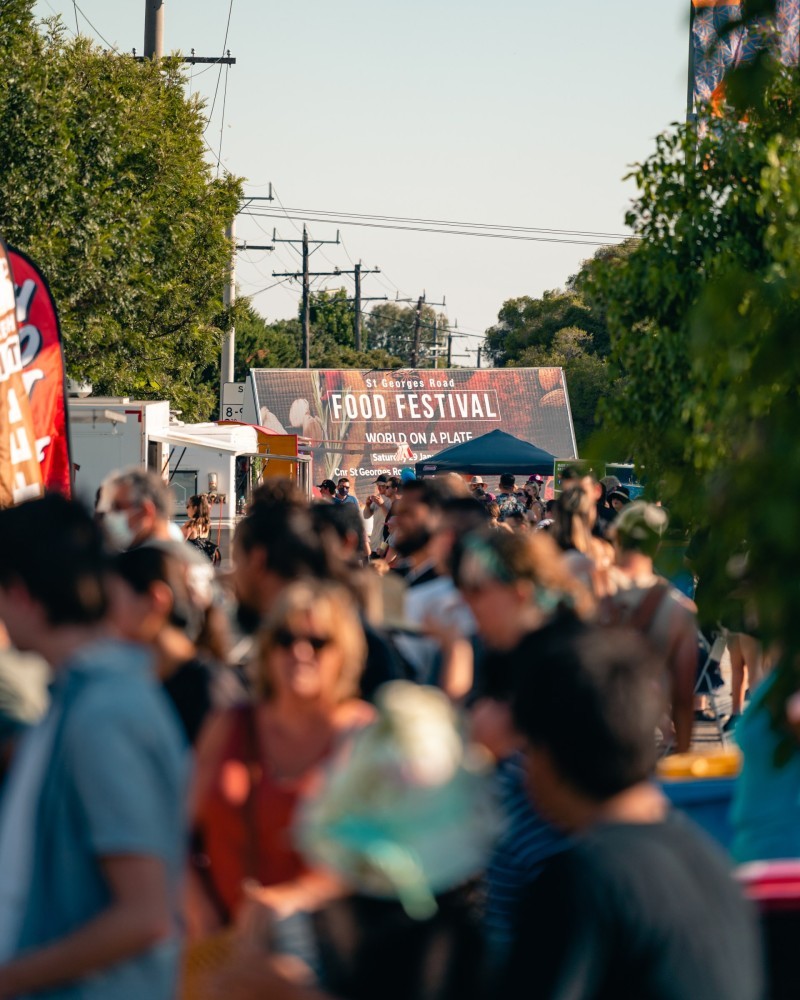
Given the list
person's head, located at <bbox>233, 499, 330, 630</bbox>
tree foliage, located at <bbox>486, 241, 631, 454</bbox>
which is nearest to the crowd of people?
person's head, located at <bbox>233, 499, 330, 630</bbox>

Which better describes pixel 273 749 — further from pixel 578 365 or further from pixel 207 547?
pixel 578 365

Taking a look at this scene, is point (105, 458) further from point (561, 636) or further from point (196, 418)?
point (196, 418)

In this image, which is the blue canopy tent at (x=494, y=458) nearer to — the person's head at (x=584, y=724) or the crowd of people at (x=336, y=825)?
the crowd of people at (x=336, y=825)

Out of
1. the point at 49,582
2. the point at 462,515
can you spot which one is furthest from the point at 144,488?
the point at 49,582

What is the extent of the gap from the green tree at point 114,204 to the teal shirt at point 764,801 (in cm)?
2090

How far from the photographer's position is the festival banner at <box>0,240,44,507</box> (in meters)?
8.45

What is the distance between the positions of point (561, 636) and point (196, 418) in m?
37.8

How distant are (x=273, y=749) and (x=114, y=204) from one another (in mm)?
23930

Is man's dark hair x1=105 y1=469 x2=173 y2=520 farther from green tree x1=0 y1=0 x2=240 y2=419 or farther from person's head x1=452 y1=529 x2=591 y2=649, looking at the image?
green tree x1=0 y1=0 x2=240 y2=419

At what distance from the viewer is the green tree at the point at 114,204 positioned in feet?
75.3

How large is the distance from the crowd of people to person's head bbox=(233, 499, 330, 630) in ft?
3.46

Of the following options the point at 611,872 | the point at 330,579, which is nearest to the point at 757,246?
the point at 330,579

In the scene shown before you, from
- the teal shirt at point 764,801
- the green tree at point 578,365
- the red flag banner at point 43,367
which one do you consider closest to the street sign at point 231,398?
the red flag banner at point 43,367

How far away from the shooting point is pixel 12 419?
8.61 m
